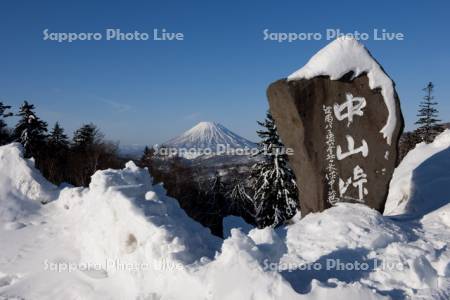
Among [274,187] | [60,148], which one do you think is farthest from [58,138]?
[274,187]

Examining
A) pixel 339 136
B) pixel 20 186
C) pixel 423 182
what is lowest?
pixel 423 182

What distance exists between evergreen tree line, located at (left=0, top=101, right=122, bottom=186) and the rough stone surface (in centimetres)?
1200

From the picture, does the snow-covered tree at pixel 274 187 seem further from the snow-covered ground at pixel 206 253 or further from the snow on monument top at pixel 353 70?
the snow on monument top at pixel 353 70

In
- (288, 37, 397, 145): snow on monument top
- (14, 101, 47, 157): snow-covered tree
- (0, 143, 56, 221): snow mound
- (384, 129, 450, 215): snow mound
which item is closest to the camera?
(288, 37, 397, 145): snow on monument top

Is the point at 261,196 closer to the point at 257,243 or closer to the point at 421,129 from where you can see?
the point at 257,243

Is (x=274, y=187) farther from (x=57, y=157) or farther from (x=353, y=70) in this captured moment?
(x=57, y=157)

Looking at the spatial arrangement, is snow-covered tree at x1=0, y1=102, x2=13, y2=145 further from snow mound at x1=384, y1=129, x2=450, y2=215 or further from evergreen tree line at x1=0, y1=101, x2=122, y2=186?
snow mound at x1=384, y1=129, x2=450, y2=215

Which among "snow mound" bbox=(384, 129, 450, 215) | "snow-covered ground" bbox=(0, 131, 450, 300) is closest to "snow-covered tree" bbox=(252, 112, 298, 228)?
"snow mound" bbox=(384, 129, 450, 215)

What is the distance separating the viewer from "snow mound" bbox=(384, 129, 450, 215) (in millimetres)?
8742

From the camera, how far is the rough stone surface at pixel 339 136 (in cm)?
→ 752

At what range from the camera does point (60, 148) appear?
25250mm

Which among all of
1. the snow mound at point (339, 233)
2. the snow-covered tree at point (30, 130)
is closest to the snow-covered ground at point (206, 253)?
the snow mound at point (339, 233)

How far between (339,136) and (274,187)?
10.5 metres

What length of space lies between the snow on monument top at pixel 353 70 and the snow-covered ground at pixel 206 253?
1933 mm
